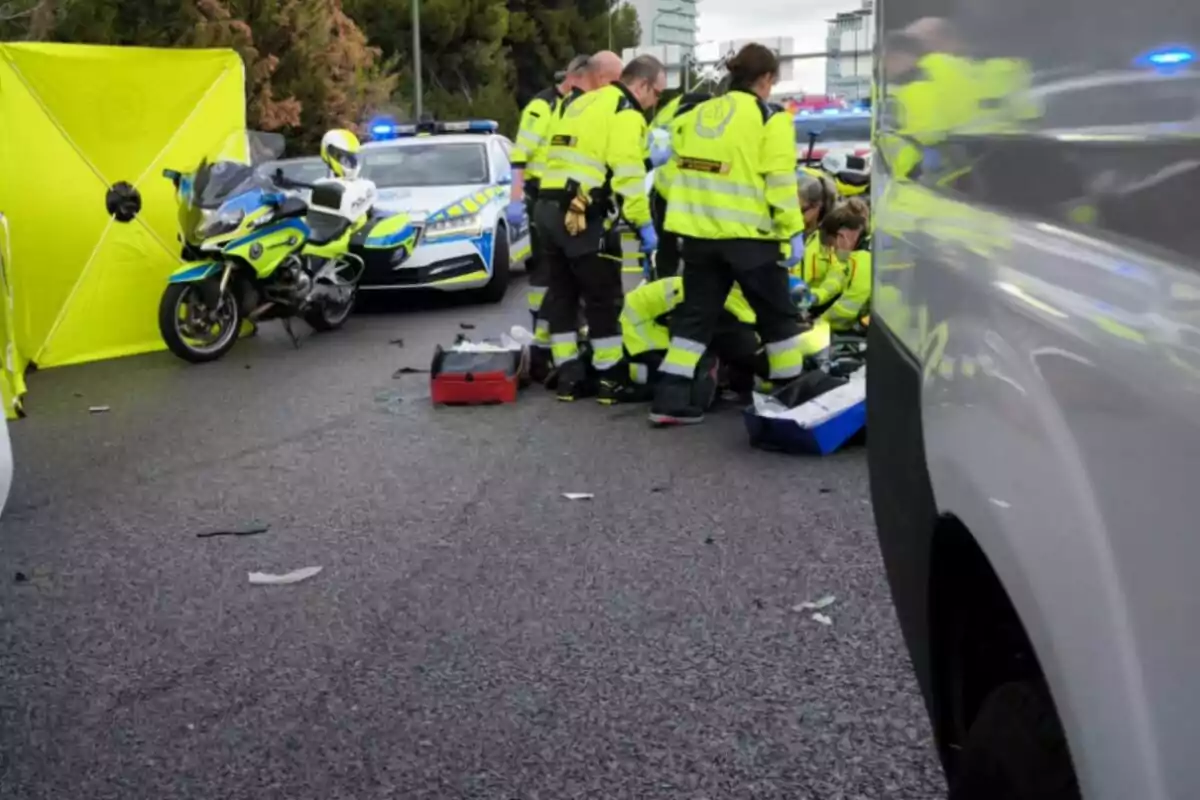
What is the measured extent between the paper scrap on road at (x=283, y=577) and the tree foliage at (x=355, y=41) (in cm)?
1643

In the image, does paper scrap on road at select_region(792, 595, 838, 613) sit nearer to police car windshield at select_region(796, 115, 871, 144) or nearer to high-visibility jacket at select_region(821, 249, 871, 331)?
high-visibility jacket at select_region(821, 249, 871, 331)

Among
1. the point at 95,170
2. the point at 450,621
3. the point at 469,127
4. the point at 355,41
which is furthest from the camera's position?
the point at 355,41

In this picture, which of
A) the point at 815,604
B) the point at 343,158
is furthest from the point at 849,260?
the point at 343,158

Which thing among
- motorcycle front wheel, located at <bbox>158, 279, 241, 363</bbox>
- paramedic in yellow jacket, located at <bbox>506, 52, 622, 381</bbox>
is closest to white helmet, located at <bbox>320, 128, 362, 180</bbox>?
motorcycle front wheel, located at <bbox>158, 279, 241, 363</bbox>

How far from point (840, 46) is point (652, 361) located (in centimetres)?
3629

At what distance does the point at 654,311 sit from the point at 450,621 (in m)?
3.57

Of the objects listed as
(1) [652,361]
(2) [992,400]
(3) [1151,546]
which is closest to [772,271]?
(1) [652,361]

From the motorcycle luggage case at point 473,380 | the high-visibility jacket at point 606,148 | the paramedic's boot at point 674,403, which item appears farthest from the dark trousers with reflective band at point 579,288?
the paramedic's boot at point 674,403

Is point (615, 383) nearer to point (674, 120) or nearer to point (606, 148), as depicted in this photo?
point (606, 148)

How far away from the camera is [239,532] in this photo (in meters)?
5.83

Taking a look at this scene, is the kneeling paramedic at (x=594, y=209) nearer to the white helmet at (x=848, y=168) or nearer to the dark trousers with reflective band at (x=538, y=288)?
the dark trousers with reflective band at (x=538, y=288)

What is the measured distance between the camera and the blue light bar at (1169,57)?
4.00ft

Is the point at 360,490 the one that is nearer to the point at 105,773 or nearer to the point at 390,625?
the point at 390,625

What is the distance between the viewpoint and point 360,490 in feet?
21.3
